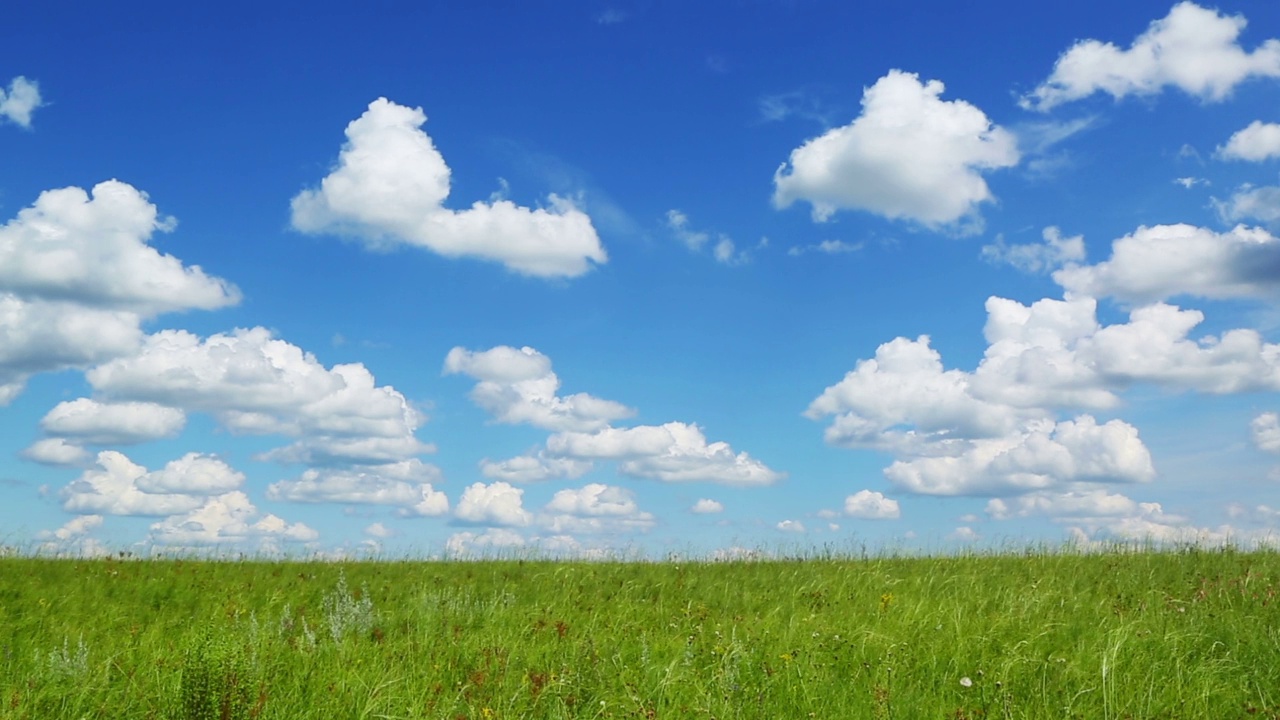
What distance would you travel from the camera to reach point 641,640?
11.9m

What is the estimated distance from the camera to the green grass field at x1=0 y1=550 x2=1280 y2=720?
365 inches

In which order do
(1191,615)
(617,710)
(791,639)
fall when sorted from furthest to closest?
1. (1191,615)
2. (791,639)
3. (617,710)

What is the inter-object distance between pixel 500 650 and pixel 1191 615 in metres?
9.76

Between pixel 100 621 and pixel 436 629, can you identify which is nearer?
pixel 436 629

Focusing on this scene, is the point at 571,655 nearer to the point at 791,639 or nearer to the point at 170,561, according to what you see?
the point at 791,639

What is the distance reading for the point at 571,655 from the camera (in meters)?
11.4

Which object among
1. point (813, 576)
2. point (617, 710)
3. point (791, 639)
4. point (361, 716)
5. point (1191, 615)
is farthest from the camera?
point (813, 576)

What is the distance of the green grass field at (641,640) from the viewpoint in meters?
9.27

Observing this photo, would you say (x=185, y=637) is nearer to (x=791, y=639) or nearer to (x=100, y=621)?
(x=100, y=621)

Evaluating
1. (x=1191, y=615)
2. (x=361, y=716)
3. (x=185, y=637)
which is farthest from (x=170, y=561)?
(x=1191, y=615)

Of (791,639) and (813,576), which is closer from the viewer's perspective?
(791,639)

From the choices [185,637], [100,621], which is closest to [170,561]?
[100,621]

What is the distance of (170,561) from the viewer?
1914cm

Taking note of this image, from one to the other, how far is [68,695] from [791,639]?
26.0ft
